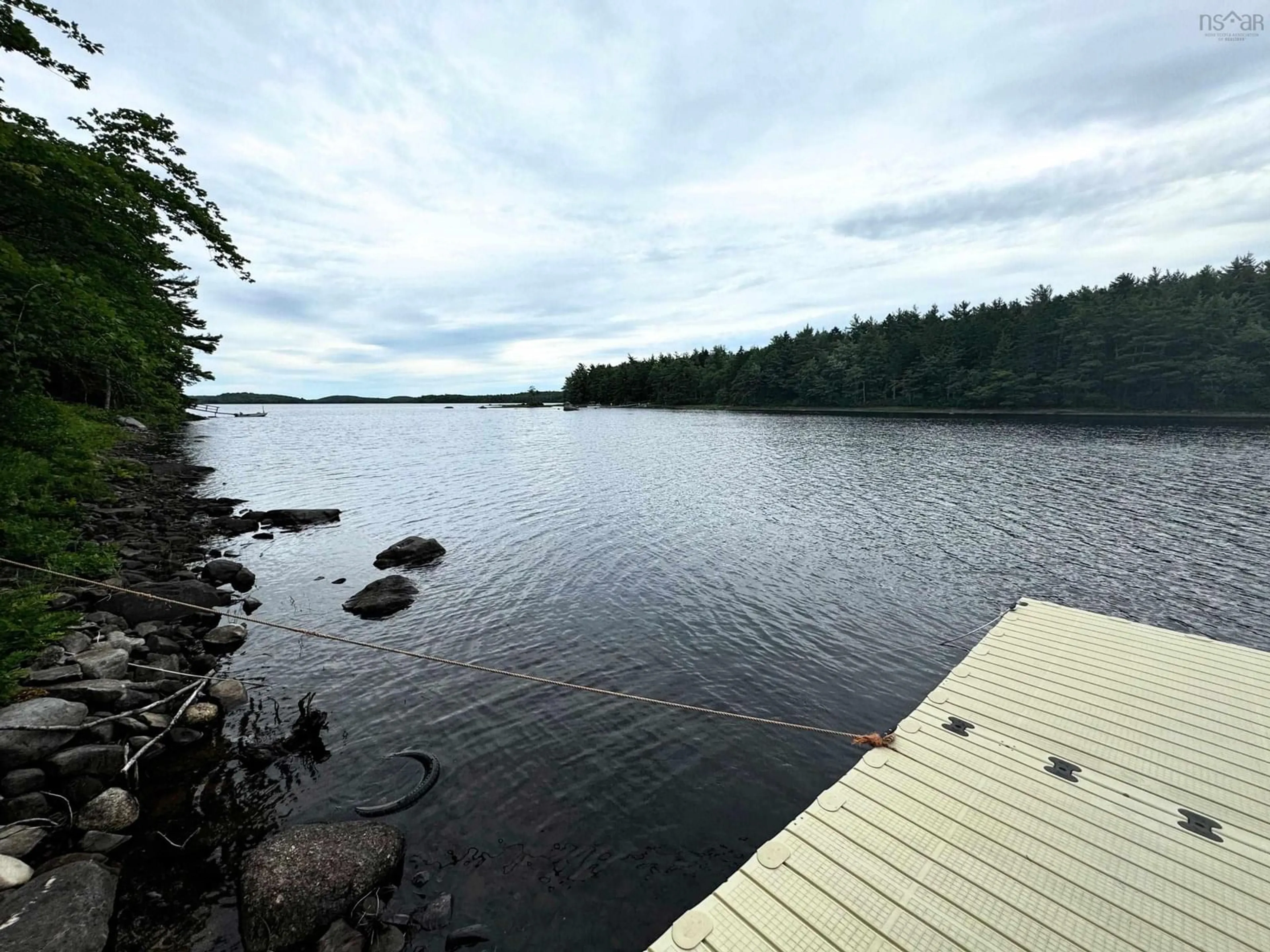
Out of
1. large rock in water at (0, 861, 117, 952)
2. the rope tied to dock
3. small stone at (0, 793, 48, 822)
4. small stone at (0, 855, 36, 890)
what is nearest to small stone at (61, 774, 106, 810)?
small stone at (0, 793, 48, 822)

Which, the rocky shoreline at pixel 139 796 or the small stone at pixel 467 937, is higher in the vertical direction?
the rocky shoreline at pixel 139 796

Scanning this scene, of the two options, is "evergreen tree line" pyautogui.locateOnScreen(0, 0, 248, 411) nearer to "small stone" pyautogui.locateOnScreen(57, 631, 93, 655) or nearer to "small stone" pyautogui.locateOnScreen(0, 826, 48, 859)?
"small stone" pyautogui.locateOnScreen(57, 631, 93, 655)

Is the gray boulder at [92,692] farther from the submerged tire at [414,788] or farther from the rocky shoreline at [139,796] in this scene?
the submerged tire at [414,788]

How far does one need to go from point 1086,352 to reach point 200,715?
12512 centimetres

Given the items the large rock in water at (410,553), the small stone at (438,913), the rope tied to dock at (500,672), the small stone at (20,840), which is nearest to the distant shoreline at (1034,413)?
the rope tied to dock at (500,672)

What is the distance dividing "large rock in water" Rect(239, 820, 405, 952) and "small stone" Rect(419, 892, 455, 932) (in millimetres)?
847

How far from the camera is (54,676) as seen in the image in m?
10.2

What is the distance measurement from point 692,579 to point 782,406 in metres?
140

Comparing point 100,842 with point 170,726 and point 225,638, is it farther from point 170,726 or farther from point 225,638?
point 225,638

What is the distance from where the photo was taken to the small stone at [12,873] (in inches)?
262

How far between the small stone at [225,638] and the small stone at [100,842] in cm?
805

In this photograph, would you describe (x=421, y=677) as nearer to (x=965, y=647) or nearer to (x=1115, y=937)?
(x=1115, y=937)

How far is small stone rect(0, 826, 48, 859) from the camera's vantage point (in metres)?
7.20

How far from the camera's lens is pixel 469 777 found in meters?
10.5
